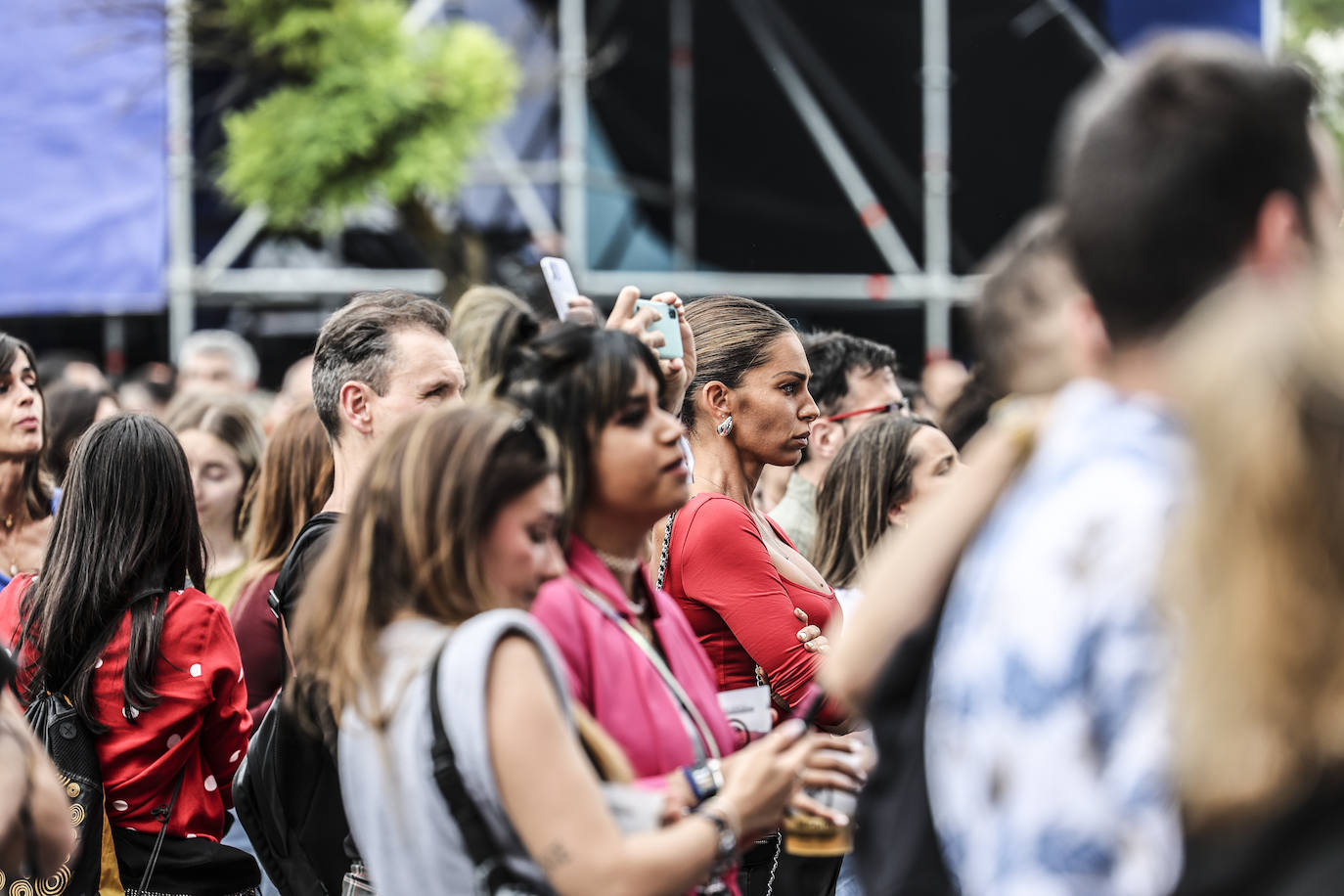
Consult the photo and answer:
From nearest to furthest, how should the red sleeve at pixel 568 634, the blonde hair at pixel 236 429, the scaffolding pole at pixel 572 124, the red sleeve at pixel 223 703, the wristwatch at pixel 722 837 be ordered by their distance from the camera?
the wristwatch at pixel 722 837 < the red sleeve at pixel 568 634 < the red sleeve at pixel 223 703 < the blonde hair at pixel 236 429 < the scaffolding pole at pixel 572 124

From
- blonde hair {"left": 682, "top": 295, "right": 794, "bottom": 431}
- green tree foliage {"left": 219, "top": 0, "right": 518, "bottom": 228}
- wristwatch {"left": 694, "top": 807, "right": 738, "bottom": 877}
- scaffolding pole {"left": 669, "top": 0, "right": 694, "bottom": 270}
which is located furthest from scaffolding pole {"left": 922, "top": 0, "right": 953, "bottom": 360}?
wristwatch {"left": 694, "top": 807, "right": 738, "bottom": 877}

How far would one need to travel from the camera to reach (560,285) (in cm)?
275

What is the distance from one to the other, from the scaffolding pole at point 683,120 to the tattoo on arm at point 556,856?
12.0 metres

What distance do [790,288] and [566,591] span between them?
1192 centimetres

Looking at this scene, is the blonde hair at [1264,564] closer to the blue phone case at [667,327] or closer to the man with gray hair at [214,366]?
the blue phone case at [667,327]

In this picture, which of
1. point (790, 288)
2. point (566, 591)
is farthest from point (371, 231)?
point (566, 591)

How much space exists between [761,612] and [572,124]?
10.4 m

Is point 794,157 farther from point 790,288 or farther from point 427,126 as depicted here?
point 427,126

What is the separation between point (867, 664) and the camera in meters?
1.78

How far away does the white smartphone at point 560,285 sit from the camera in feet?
8.83

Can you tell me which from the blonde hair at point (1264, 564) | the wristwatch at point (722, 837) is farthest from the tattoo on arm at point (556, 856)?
the blonde hair at point (1264, 564)

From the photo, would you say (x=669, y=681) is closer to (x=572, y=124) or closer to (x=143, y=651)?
(x=143, y=651)

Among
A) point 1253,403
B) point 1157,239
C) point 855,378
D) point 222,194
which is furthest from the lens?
point 222,194

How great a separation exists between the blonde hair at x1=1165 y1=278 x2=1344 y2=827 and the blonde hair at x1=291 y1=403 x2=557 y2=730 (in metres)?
1.04
